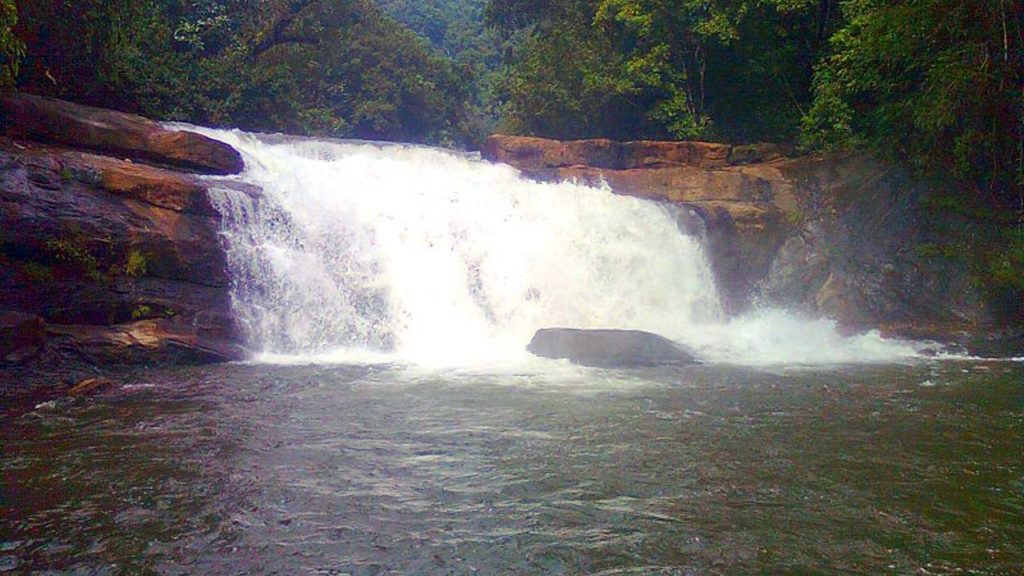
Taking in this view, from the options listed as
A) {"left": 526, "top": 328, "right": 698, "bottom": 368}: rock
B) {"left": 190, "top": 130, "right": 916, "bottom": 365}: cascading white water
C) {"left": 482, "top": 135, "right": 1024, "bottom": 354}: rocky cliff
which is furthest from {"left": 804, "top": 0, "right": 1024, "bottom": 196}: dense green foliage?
{"left": 526, "top": 328, "right": 698, "bottom": 368}: rock

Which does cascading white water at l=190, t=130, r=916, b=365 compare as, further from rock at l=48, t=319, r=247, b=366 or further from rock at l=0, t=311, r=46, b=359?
rock at l=0, t=311, r=46, b=359

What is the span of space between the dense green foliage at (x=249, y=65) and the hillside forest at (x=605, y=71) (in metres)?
0.05

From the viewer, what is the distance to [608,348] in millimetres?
10945

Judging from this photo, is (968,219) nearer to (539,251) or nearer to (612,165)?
(612,165)

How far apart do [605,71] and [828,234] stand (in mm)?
7571

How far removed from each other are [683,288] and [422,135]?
20.1 meters

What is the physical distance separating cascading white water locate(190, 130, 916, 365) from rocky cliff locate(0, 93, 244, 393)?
600 millimetres

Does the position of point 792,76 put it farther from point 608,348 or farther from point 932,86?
point 608,348

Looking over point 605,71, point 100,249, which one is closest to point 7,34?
point 100,249

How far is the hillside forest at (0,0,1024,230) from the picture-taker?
13.4m

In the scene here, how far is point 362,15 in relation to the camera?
3139 cm

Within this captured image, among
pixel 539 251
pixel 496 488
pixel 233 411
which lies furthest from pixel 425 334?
pixel 496 488

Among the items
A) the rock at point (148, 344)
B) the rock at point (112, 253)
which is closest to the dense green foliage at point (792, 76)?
the rock at point (112, 253)

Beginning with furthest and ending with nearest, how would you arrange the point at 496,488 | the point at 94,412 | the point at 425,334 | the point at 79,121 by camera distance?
1. the point at 425,334
2. the point at 79,121
3. the point at 94,412
4. the point at 496,488
